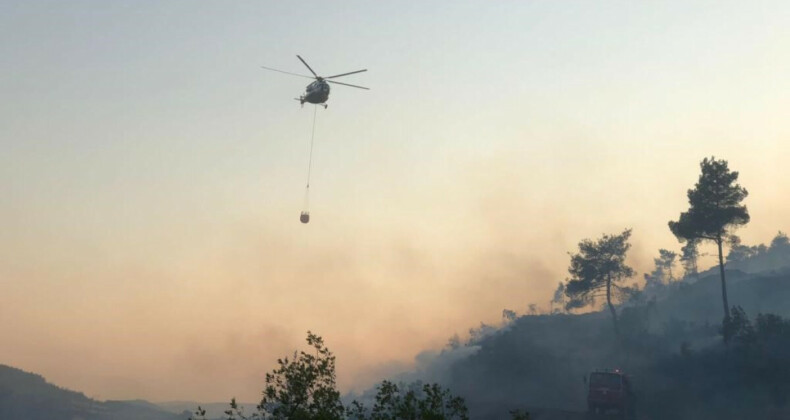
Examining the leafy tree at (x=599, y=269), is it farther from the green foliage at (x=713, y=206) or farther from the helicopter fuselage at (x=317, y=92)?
the helicopter fuselage at (x=317, y=92)

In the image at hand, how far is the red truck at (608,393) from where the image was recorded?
163 ft

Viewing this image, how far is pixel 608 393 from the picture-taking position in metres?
49.9

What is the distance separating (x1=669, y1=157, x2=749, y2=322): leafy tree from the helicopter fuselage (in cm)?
4511

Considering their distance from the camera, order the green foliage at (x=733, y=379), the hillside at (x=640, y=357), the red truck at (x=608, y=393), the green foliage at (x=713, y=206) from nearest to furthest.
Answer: the red truck at (x=608, y=393)
the green foliage at (x=733, y=379)
the hillside at (x=640, y=357)
the green foliage at (x=713, y=206)

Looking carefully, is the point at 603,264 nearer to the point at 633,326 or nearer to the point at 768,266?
the point at 633,326

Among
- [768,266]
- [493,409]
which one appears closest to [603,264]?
[493,409]

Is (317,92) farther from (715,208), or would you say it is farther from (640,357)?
(640,357)

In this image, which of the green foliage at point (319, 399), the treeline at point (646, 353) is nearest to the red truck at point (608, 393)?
the treeline at point (646, 353)

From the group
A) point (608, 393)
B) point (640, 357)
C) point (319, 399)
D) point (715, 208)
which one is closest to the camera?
point (319, 399)

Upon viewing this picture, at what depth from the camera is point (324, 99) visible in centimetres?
6744

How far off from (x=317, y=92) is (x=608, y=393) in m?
36.9

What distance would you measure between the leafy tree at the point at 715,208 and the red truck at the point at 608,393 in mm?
35643

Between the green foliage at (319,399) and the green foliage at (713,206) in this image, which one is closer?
the green foliage at (319,399)

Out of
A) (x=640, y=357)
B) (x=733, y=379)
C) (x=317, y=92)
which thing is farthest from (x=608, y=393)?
(x=640, y=357)
